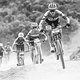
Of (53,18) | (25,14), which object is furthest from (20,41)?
(25,14)

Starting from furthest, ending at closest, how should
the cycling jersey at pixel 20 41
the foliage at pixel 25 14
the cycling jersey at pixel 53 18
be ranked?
the foliage at pixel 25 14 → the cycling jersey at pixel 20 41 → the cycling jersey at pixel 53 18

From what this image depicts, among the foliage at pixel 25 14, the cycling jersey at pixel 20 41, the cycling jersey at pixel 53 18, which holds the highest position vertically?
the foliage at pixel 25 14

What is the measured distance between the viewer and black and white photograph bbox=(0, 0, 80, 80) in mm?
8055

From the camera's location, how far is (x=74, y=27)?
2531cm

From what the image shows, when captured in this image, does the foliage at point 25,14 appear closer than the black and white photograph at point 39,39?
No

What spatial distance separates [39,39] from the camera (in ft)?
39.5

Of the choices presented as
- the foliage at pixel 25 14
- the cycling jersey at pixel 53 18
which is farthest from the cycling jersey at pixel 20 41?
the foliage at pixel 25 14

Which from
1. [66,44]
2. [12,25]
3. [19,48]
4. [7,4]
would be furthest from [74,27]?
[19,48]

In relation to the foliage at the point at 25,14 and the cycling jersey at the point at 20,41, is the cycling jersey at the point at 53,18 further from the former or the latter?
the foliage at the point at 25,14

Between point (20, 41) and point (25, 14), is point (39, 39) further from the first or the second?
point (25, 14)

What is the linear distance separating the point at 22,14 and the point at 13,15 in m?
1.01

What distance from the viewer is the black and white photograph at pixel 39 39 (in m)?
8.05

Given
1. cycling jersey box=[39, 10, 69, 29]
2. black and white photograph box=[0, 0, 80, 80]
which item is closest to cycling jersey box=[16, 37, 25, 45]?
black and white photograph box=[0, 0, 80, 80]

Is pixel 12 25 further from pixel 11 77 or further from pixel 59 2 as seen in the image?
pixel 11 77
